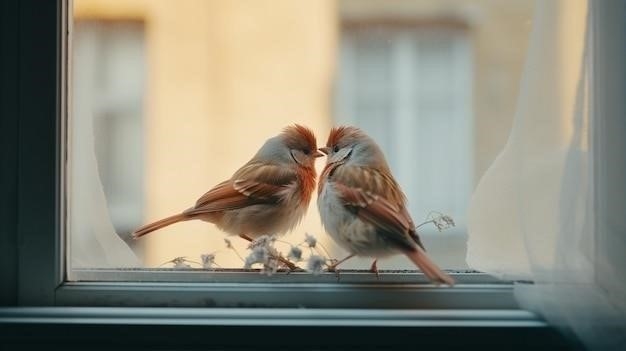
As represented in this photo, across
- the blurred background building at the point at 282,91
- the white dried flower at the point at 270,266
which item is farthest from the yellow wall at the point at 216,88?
the white dried flower at the point at 270,266

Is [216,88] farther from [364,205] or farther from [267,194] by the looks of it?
[364,205]

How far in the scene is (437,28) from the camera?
5.07ft

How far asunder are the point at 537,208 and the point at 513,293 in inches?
5.1

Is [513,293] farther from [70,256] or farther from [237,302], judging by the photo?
[70,256]

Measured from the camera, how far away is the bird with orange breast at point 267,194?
1201mm

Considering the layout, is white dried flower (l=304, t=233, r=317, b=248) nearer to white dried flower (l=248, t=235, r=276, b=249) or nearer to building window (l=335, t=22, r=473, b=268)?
white dried flower (l=248, t=235, r=276, b=249)

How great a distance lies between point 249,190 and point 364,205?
0.22 meters

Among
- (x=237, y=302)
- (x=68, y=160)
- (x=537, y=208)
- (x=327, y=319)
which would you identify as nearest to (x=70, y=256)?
(x=68, y=160)

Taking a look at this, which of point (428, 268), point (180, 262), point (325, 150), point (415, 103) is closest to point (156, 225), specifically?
point (180, 262)

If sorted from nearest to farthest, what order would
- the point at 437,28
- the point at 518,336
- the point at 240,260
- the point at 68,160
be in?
the point at 518,336, the point at 68,160, the point at 240,260, the point at 437,28

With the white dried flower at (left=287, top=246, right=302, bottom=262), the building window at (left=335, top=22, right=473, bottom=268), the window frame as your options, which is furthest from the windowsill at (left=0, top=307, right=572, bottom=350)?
the building window at (left=335, top=22, right=473, bottom=268)

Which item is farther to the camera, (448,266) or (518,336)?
(448,266)

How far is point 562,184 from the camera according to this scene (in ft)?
3.34

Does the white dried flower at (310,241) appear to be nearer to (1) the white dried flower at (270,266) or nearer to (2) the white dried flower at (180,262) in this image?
(1) the white dried flower at (270,266)
